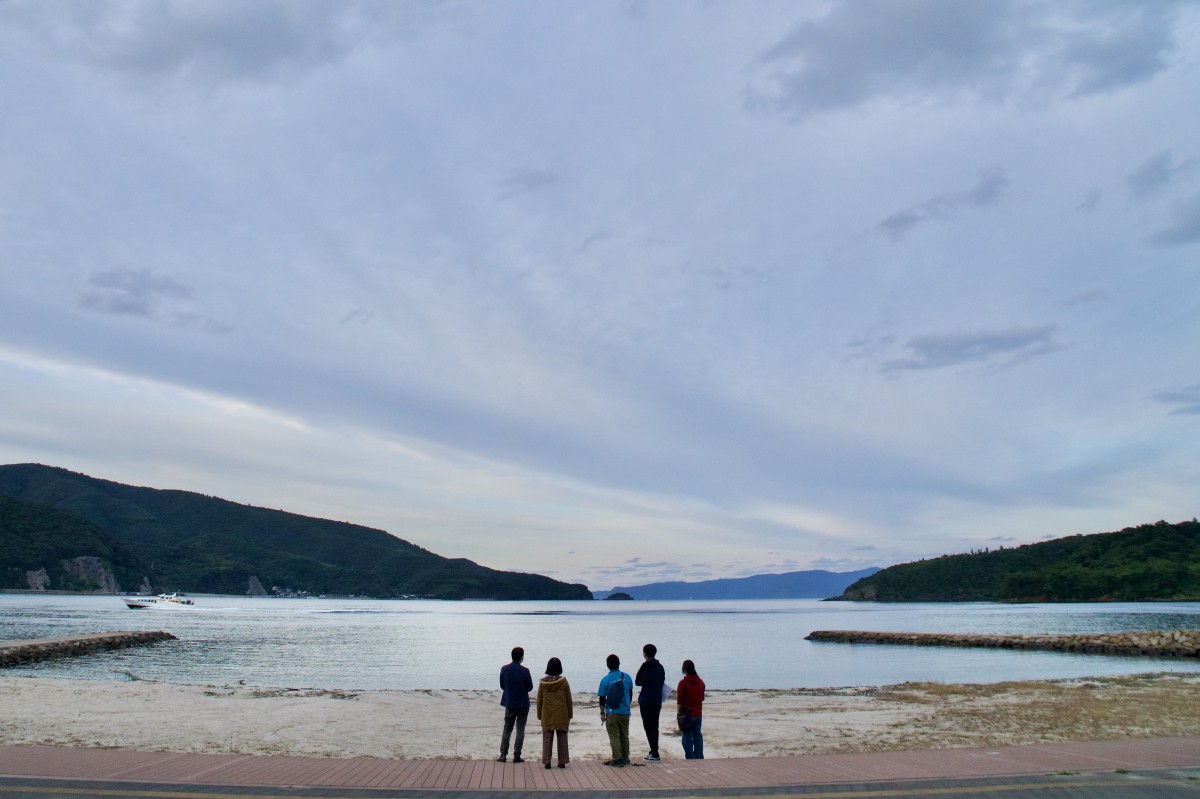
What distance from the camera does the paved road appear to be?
1088 cm

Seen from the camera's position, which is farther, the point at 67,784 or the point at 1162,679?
the point at 1162,679

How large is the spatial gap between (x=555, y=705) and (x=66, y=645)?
57104 mm

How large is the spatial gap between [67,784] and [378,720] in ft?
43.5

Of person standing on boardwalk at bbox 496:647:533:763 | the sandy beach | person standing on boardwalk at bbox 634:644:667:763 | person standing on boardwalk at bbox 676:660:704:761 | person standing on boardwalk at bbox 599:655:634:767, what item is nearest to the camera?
person standing on boardwalk at bbox 599:655:634:767

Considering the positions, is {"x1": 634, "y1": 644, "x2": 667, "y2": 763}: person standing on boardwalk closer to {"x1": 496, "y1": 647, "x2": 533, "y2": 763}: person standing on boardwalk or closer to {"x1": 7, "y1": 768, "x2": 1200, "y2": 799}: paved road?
{"x1": 496, "y1": 647, "x2": 533, "y2": 763}: person standing on boardwalk

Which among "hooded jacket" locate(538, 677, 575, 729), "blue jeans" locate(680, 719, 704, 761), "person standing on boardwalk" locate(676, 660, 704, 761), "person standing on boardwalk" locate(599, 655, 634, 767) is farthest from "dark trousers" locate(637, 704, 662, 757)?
"hooded jacket" locate(538, 677, 575, 729)

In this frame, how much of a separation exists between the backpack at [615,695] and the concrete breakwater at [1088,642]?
59337mm

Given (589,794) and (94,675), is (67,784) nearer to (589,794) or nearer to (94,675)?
(589,794)

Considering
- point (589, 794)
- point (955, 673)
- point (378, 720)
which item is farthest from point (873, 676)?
point (589, 794)

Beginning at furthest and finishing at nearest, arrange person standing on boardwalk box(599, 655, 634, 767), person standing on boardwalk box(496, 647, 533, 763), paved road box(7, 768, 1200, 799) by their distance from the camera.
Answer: person standing on boardwalk box(496, 647, 533, 763)
person standing on boardwalk box(599, 655, 634, 767)
paved road box(7, 768, 1200, 799)

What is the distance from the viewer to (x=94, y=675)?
4128cm

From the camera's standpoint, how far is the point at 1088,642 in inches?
2579

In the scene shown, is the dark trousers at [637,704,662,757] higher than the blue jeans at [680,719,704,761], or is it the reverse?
the dark trousers at [637,704,662,757]

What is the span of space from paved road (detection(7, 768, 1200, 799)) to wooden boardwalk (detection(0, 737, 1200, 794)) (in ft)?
0.91
